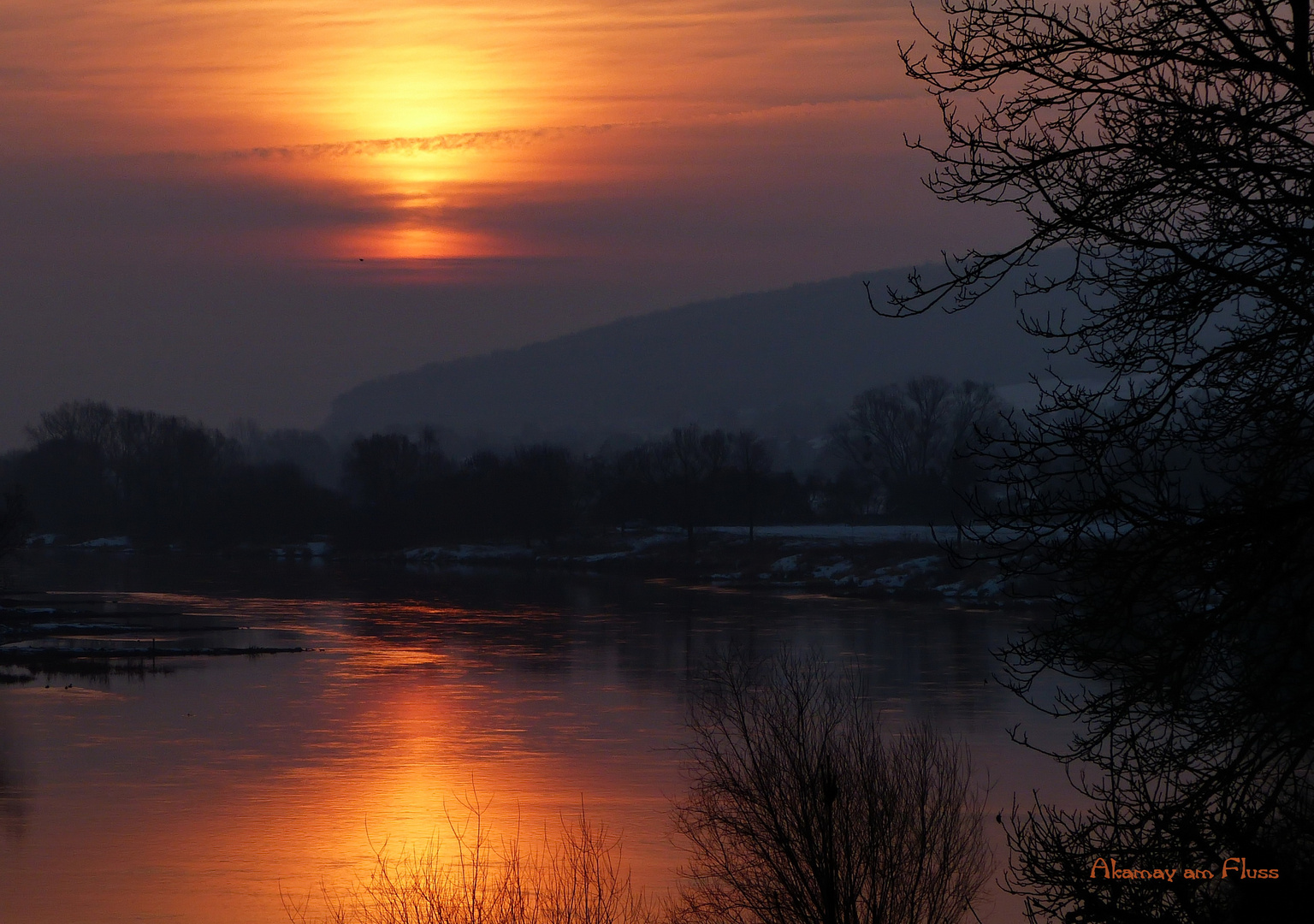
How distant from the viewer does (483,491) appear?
91.2m

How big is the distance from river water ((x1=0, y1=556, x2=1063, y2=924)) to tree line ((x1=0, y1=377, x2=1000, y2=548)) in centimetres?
2911

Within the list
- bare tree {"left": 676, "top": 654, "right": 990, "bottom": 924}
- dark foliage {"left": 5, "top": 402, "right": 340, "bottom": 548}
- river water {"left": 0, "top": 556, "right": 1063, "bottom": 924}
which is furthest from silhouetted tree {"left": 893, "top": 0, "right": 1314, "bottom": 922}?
dark foliage {"left": 5, "top": 402, "right": 340, "bottom": 548}

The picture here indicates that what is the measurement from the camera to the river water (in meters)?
20.0

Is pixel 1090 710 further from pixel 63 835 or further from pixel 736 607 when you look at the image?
pixel 736 607

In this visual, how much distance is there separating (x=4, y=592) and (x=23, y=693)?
87.1 ft

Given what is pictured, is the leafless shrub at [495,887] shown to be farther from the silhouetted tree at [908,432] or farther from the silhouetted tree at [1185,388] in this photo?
the silhouetted tree at [908,432]

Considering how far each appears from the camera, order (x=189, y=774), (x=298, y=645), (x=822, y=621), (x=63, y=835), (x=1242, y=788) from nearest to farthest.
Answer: (x=1242, y=788) → (x=63, y=835) → (x=189, y=774) → (x=298, y=645) → (x=822, y=621)

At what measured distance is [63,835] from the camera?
845 inches

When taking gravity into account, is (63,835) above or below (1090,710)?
below

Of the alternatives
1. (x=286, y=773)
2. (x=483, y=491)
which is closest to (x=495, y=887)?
(x=286, y=773)

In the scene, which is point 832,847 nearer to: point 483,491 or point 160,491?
point 483,491

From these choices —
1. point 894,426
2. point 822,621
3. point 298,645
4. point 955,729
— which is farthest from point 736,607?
point 894,426

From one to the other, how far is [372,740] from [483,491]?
207 ft

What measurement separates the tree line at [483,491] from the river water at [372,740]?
95.5 feet
